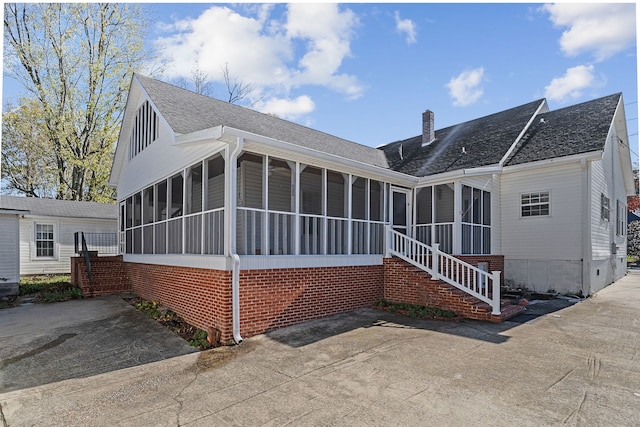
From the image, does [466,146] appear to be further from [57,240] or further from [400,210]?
[57,240]

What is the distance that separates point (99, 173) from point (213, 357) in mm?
21399

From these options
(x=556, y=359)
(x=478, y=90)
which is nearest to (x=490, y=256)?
(x=478, y=90)

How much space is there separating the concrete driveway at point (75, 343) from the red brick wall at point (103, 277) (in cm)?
225

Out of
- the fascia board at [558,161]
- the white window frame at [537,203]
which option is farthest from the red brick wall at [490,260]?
the fascia board at [558,161]

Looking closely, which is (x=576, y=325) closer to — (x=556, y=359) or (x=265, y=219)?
(x=556, y=359)

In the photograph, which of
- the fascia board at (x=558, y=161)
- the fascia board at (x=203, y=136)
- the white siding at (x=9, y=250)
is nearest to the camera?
the fascia board at (x=203, y=136)

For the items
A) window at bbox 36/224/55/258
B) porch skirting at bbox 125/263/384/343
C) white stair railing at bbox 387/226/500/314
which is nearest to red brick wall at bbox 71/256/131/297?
porch skirting at bbox 125/263/384/343

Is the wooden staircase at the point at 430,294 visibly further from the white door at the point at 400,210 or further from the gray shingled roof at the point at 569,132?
the gray shingled roof at the point at 569,132

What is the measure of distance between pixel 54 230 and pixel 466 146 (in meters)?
19.2

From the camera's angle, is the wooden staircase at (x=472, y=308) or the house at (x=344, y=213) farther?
the wooden staircase at (x=472, y=308)

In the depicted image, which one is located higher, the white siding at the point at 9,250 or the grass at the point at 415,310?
the white siding at the point at 9,250

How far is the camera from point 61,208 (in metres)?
18.4

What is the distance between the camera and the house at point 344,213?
293 inches

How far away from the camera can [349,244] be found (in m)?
9.16
